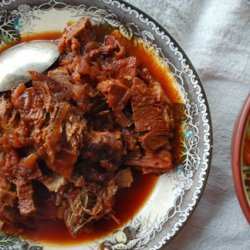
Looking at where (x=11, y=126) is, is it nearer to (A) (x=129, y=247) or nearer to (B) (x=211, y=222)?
(A) (x=129, y=247)

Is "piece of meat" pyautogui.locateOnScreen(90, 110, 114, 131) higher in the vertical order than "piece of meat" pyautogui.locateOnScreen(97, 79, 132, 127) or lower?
lower

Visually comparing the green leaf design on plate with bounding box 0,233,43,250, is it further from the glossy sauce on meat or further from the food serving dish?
the food serving dish

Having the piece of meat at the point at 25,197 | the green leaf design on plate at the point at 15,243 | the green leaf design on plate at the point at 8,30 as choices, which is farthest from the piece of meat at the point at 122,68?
the green leaf design on plate at the point at 15,243

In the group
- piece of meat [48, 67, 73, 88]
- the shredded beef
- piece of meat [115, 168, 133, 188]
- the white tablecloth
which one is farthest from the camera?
the white tablecloth

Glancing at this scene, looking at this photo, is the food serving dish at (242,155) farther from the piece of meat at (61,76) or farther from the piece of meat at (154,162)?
the piece of meat at (61,76)

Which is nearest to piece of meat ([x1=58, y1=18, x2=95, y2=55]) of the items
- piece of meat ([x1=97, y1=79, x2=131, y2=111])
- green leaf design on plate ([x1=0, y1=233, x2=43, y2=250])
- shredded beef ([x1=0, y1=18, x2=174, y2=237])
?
shredded beef ([x1=0, y1=18, x2=174, y2=237])

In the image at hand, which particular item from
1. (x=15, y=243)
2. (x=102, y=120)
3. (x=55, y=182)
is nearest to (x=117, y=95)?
(x=102, y=120)

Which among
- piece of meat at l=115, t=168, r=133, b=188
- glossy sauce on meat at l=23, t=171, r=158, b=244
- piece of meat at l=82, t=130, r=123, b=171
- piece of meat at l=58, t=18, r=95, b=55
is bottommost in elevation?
glossy sauce on meat at l=23, t=171, r=158, b=244
